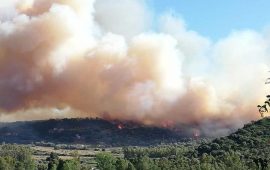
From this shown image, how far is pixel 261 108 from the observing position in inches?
2677
